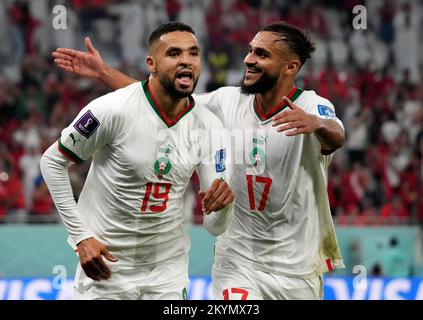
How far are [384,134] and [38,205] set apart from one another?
17.3 ft

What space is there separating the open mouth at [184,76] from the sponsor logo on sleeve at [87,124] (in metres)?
0.60

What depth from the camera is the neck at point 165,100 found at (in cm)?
634

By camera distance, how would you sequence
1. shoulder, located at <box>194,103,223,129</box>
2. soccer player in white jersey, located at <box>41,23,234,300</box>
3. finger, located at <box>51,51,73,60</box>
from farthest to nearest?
finger, located at <box>51,51,73,60</box>, shoulder, located at <box>194,103,223,129</box>, soccer player in white jersey, located at <box>41,23,234,300</box>

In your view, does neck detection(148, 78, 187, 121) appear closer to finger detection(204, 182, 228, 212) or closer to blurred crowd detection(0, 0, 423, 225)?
finger detection(204, 182, 228, 212)

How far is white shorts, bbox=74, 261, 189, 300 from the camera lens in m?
6.21

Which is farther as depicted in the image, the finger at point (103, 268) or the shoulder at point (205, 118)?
the shoulder at point (205, 118)

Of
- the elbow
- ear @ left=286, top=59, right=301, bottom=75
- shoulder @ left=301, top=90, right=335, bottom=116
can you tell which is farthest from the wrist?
the elbow

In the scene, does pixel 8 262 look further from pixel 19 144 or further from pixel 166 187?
pixel 166 187

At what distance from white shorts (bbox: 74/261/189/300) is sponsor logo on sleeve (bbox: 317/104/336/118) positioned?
1.38 m

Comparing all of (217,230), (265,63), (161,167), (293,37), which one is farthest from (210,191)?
(293,37)

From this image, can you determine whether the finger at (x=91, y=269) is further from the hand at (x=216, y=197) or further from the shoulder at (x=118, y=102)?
the shoulder at (x=118, y=102)

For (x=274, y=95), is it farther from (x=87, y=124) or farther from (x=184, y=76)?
(x=87, y=124)

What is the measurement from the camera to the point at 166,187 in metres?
6.27

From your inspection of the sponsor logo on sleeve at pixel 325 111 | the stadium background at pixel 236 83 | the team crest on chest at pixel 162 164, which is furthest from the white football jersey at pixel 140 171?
the stadium background at pixel 236 83
